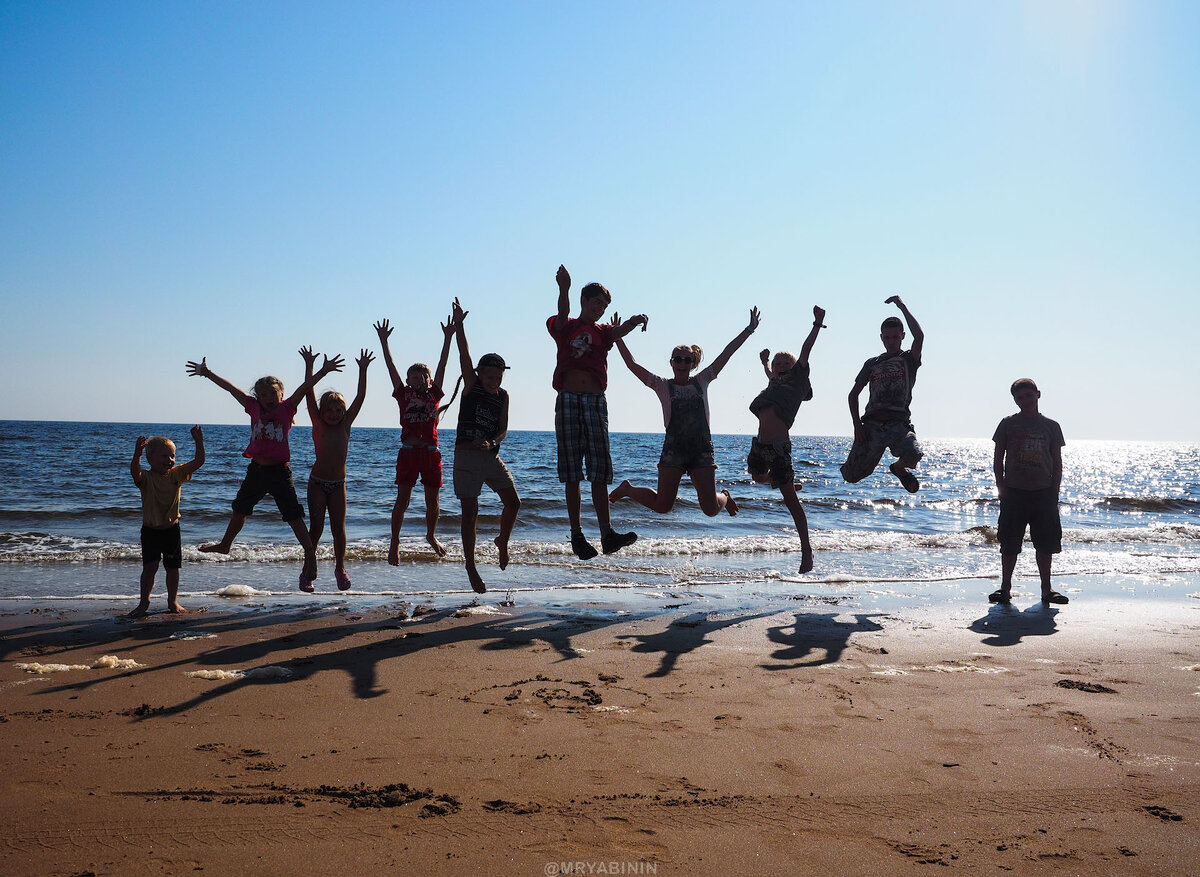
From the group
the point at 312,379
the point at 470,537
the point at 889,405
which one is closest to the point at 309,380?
the point at 312,379

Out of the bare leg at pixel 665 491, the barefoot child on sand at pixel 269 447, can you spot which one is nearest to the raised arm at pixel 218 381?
the barefoot child on sand at pixel 269 447

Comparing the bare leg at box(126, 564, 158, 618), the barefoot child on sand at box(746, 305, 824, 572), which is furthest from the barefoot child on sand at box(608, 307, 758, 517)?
the bare leg at box(126, 564, 158, 618)

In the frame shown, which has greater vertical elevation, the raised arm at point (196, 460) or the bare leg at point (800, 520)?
the raised arm at point (196, 460)

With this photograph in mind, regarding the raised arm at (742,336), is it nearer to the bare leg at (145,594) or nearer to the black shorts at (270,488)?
the black shorts at (270,488)

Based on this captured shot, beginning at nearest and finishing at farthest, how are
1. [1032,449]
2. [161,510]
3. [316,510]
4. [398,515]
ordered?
[161,510] < [316,510] < [1032,449] < [398,515]

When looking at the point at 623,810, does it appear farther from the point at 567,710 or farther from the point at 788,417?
the point at 788,417

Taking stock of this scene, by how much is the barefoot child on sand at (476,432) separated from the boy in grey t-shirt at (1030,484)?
5.05 m

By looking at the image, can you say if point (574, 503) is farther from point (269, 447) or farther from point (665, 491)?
point (269, 447)

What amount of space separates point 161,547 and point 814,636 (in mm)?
5899

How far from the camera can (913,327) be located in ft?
26.7

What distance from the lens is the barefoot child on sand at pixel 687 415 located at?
7633 mm

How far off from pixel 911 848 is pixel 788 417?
6108 millimetres

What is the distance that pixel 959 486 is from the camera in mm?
37250

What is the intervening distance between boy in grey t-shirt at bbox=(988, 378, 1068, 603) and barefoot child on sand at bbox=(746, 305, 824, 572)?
201cm
